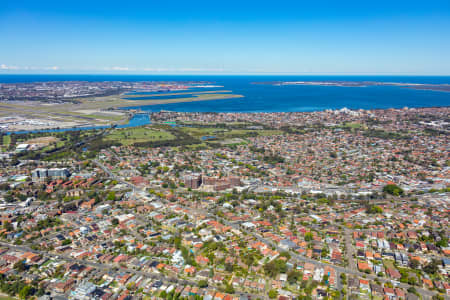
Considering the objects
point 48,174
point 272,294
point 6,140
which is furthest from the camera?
point 6,140

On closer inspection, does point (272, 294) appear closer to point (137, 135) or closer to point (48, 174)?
point (48, 174)

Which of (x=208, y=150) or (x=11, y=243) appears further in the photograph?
(x=208, y=150)

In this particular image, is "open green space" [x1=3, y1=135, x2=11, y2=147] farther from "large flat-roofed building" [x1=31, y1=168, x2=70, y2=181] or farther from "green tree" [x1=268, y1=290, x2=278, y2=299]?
"green tree" [x1=268, y1=290, x2=278, y2=299]

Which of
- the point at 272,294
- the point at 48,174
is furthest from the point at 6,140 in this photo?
the point at 272,294

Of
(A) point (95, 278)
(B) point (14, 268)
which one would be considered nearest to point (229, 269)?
(A) point (95, 278)

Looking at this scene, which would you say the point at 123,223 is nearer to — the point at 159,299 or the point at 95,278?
the point at 95,278

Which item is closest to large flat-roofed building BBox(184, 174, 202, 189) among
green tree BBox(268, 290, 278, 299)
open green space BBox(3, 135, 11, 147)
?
green tree BBox(268, 290, 278, 299)
